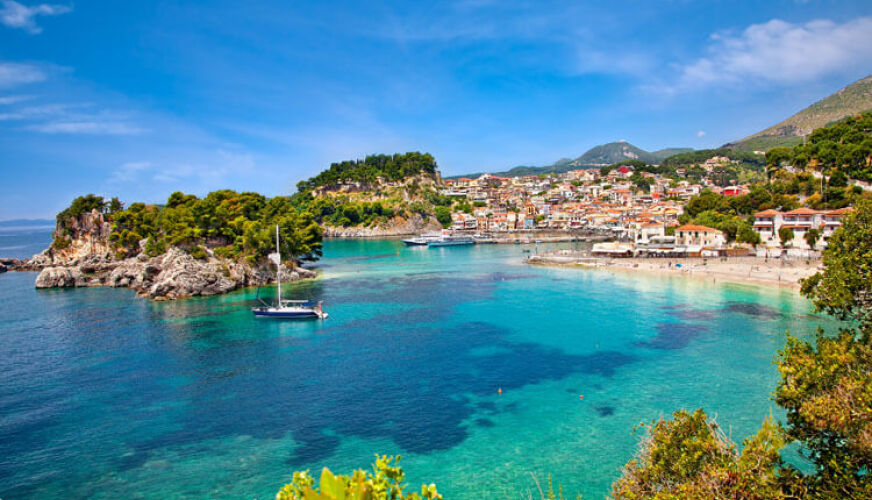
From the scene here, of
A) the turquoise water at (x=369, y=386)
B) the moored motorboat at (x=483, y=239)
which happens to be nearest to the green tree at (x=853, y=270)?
the turquoise water at (x=369, y=386)

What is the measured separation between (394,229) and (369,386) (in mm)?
105585

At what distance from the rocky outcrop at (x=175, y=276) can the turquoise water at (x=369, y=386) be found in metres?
2.53

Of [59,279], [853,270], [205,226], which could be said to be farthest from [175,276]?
[853,270]

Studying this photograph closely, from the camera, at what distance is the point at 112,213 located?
65.1 metres

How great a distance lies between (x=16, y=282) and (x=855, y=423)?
7325 cm

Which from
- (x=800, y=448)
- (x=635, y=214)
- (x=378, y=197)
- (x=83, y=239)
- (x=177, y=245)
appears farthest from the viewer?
(x=378, y=197)

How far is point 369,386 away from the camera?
2214 cm

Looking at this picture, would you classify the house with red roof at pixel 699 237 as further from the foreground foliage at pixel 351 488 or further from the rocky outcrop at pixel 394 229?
the rocky outcrop at pixel 394 229

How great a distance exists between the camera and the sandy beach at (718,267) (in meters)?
44.8

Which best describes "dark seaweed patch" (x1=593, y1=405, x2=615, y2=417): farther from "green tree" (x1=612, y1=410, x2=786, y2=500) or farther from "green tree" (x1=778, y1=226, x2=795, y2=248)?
"green tree" (x1=778, y1=226, x2=795, y2=248)

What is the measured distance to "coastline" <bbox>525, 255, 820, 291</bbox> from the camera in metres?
44.7

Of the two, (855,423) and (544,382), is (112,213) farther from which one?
(855,423)

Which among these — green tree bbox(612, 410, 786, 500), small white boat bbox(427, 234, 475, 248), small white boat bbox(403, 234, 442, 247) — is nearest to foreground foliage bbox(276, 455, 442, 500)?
green tree bbox(612, 410, 786, 500)

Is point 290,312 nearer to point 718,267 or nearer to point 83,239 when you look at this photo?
point 718,267
